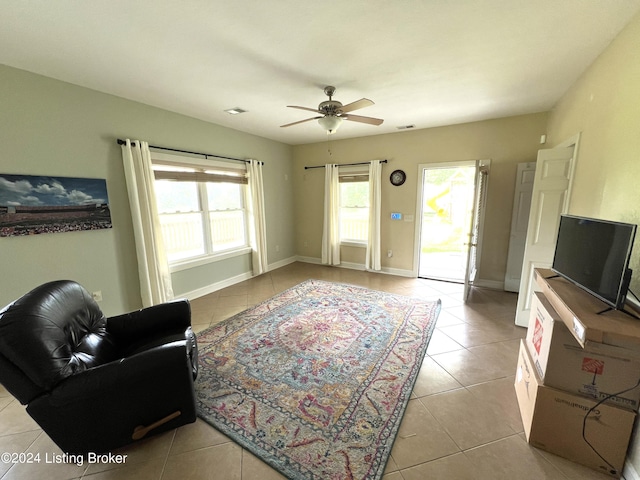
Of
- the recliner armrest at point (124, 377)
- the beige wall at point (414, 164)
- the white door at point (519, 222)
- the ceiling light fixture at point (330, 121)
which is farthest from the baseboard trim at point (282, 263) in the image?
the white door at point (519, 222)

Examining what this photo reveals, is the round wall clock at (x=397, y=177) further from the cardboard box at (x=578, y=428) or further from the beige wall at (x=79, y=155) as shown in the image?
the cardboard box at (x=578, y=428)

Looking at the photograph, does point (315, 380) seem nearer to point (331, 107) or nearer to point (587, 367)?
point (587, 367)

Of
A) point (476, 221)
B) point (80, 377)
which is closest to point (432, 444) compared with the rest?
point (80, 377)

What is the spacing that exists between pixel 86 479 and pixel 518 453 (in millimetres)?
2496

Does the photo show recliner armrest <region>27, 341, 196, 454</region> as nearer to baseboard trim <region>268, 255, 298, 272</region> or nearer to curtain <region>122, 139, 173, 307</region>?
curtain <region>122, 139, 173, 307</region>

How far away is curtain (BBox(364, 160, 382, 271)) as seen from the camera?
4.75 meters

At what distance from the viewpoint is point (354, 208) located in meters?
5.33

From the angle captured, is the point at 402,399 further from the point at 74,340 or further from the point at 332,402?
the point at 74,340

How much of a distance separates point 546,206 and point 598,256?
159 cm

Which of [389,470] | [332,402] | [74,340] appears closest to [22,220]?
[74,340]

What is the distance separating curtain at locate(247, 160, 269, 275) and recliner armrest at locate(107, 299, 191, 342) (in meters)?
2.69

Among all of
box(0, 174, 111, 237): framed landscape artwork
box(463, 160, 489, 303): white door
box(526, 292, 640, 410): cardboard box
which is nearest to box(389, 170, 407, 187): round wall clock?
box(463, 160, 489, 303): white door

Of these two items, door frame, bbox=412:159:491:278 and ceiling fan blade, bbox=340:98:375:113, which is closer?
ceiling fan blade, bbox=340:98:375:113

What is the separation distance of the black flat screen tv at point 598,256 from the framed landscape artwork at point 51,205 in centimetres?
429
